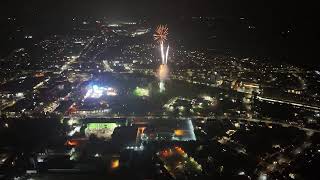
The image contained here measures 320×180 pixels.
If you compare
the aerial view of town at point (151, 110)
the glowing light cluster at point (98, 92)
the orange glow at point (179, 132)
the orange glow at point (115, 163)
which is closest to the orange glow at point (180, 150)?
the aerial view of town at point (151, 110)

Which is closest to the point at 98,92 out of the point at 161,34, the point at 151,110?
the point at 151,110

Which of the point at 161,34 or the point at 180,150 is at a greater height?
the point at 161,34

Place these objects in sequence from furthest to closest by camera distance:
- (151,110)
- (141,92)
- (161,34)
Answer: (161,34)
(141,92)
(151,110)

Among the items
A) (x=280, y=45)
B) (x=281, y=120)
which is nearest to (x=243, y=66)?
(x=280, y=45)

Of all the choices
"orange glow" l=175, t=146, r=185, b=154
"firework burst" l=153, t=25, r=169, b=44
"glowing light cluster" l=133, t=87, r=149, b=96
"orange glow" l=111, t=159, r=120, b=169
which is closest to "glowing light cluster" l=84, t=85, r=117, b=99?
"glowing light cluster" l=133, t=87, r=149, b=96

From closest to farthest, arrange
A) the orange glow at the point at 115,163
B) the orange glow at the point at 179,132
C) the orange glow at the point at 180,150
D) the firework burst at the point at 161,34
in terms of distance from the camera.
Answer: the orange glow at the point at 115,163, the orange glow at the point at 180,150, the orange glow at the point at 179,132, the firework burst at the point at 161,34

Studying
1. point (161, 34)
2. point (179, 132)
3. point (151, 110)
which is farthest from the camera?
point (161, 34)

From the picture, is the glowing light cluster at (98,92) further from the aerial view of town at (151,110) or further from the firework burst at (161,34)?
the firework burst at (161,34)

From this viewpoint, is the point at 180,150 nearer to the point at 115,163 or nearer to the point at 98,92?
the point at 115,163
